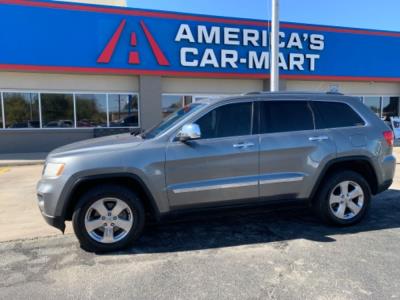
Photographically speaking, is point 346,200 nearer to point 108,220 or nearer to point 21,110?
point 108,220

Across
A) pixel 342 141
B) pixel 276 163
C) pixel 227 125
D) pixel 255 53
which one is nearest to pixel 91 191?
pixel 227 125

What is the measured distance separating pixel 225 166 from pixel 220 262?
3.85 ft

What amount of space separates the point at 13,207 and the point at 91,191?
308cm

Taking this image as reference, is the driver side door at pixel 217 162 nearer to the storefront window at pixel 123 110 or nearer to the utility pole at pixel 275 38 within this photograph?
the utility pole at pixel 275 38

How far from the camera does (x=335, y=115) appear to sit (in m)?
5.04

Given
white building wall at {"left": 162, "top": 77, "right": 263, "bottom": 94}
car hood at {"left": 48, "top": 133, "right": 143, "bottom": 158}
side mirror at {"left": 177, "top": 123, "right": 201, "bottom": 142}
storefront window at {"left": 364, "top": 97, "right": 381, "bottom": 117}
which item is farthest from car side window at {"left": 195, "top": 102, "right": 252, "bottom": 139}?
storefront window at {"left": 364, "top": 97, "right": 381, "bottom": 117}

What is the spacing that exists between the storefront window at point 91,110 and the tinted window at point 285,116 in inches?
432

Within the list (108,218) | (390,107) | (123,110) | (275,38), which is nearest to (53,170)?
(108,218)

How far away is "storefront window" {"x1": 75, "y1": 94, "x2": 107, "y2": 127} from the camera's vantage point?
14188 millimetres

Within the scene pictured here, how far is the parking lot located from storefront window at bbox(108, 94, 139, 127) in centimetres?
947

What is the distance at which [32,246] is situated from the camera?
449 centimetres

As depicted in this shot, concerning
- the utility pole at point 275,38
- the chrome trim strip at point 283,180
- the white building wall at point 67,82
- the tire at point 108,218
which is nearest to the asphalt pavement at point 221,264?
the tire at point 108,218

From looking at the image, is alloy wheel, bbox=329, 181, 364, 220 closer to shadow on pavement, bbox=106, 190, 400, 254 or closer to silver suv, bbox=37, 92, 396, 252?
silver suv, bbox=37, 92, 396, 252

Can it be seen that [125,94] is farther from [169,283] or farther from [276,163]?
[169,283]
